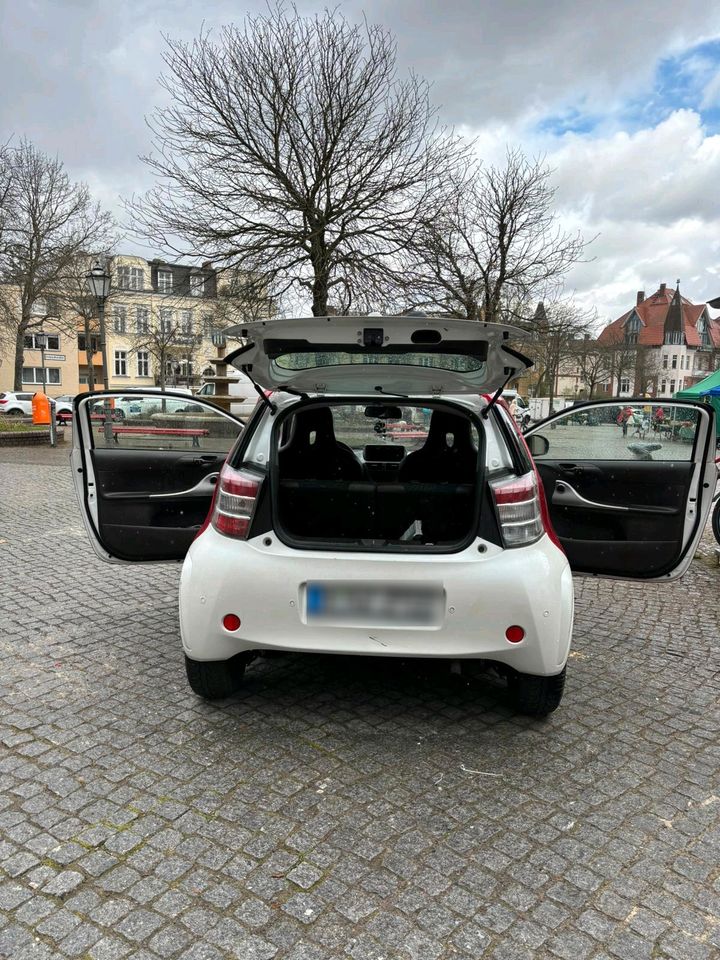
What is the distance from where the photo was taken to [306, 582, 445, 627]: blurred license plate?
2.94 metres

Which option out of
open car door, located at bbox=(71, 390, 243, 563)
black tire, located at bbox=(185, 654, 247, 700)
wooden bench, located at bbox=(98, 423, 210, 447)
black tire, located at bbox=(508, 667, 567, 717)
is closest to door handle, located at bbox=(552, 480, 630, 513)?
black tire, located at bbox=(508, 667, 567, 717)

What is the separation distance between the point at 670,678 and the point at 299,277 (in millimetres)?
15910

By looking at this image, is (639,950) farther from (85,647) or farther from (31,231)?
(31,231)

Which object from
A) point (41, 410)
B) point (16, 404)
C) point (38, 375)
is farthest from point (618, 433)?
point (38, 375)

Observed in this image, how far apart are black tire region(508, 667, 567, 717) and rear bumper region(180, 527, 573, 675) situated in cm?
18

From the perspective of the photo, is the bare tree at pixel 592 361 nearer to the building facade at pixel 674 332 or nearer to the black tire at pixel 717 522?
the black tire at pixel 717 522

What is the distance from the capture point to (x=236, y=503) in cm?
313

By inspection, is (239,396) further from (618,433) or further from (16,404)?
(16,404)

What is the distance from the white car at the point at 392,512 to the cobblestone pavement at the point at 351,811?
0.39 metres

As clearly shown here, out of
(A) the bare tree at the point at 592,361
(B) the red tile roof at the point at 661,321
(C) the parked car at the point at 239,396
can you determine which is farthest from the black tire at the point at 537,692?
(B) the red tile roof at the point at 661,321

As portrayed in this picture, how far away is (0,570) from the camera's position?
6.17 meters

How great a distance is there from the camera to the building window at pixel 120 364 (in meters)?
A: 63.8

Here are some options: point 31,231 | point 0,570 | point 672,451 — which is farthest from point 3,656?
point 31,231

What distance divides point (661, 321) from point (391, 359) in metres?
92.9
